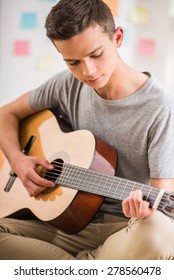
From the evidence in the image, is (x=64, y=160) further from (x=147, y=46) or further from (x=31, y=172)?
(x=147, y=46)

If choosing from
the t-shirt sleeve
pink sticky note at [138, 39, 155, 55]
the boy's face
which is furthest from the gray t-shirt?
pink sticky note at [138, 39, 155, 55]

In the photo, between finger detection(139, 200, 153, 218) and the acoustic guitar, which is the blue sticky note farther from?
finger detection(139, 200, 153, 218)

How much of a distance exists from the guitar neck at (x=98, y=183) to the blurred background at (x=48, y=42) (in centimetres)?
34

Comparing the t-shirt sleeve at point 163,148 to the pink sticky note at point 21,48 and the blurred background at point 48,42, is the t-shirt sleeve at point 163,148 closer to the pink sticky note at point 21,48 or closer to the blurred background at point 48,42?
the blurred background at point 48,42

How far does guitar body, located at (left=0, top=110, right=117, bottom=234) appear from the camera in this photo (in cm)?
106

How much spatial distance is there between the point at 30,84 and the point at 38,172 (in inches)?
13.2

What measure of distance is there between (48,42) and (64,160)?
1.33 feet

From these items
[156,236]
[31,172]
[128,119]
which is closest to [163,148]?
[128,119]

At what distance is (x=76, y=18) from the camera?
1.00 meters

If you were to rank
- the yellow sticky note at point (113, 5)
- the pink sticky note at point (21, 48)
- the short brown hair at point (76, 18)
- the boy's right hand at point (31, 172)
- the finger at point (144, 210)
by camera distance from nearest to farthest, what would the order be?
the finger at point (144, 210), the short brown hair at point (76, 18), the boy's right hand at point (31, 172), the yellow sticky note at point (113, 5), the pink sticky note at point (21, 48)

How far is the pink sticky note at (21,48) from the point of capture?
4.46 ft

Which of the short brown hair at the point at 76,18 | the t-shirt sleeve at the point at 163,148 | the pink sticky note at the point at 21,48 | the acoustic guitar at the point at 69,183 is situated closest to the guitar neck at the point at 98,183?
the acoustic guitar at the point at 69,183

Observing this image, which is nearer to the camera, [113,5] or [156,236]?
[156,236]
